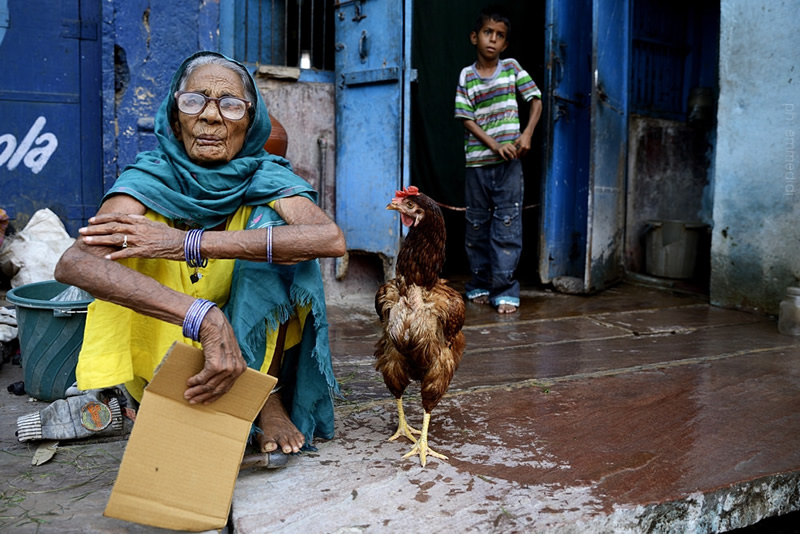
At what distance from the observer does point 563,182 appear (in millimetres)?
6258

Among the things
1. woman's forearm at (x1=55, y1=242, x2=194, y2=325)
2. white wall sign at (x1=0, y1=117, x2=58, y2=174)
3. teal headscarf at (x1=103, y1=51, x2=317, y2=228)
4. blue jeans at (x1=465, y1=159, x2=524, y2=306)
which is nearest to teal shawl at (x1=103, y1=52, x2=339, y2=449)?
teal headscarf at (x1=103, y1=51, x2=317, y2=228)

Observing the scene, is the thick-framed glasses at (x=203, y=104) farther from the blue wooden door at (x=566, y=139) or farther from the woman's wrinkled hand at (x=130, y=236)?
the blue wooden door at (x=566, y=139)

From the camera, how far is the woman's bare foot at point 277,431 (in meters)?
2.29

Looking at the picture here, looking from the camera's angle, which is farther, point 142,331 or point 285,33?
point 285,33

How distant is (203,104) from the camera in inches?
92.2

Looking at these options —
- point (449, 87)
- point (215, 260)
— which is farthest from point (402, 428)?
point (449, 87)

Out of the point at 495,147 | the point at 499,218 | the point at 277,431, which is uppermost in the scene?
the point at 495,147

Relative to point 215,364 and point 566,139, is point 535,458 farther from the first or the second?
point 566,139

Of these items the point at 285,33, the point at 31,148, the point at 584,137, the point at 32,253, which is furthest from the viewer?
the point at 584,137

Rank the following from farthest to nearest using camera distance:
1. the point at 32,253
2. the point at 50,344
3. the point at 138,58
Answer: the point at 138,58, the point at 32,253, the point at 50,344

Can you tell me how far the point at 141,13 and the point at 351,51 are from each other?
157cm

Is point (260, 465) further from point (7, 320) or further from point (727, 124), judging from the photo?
point (727, 124)

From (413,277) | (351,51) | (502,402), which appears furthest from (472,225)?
(413,277)

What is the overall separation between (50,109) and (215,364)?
152 inches
